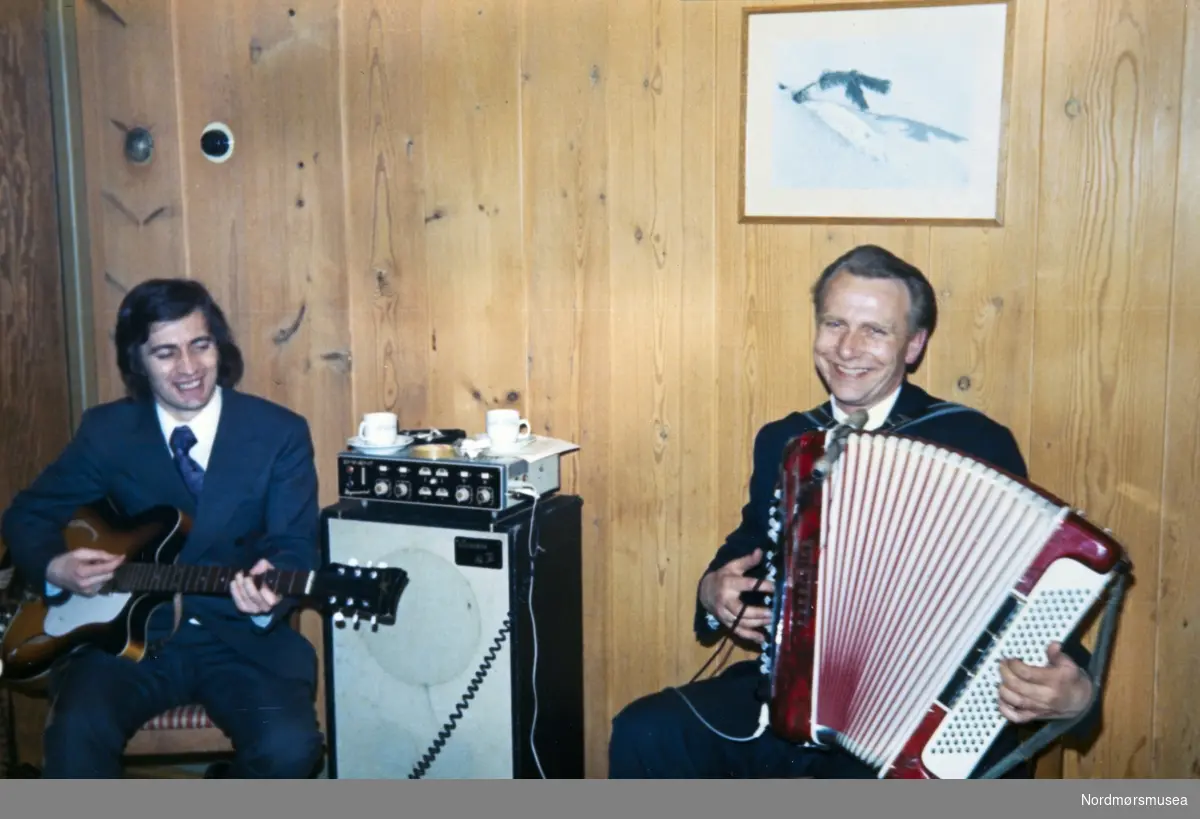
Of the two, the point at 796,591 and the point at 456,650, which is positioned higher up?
the point at 796,591

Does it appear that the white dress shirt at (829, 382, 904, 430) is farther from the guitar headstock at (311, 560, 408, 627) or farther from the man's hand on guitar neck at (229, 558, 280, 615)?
the man's hand on guitar neck at (229, 558, 280, 615)

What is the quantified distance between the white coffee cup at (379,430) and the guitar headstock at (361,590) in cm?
30

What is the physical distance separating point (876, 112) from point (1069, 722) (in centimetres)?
118

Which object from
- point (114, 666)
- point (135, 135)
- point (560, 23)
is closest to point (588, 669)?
point (114, 666)

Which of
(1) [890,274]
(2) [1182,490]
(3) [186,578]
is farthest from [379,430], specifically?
(2) [1182,490]

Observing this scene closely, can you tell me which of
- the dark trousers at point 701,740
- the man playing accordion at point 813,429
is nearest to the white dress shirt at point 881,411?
the man playing accordion at point 813,429

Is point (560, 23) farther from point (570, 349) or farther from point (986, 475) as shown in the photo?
point (986, 475)

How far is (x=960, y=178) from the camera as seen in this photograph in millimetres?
2207

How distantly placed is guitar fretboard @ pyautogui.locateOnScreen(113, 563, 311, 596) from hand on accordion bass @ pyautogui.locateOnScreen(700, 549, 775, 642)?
2.49 feet

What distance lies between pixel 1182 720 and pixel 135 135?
259 cm

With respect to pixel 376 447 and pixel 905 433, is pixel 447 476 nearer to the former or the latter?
pixel 376 447

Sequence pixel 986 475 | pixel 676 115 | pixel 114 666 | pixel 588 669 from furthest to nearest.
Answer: pixel 588 669 < pixel 676 115 < pixel 114 666 < pixel 986 475

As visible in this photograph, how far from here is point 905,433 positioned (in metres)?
1.95

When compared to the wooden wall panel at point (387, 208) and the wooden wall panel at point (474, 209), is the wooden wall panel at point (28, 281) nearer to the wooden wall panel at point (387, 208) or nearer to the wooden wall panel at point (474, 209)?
the wooden wall panel at point (387, 208)
